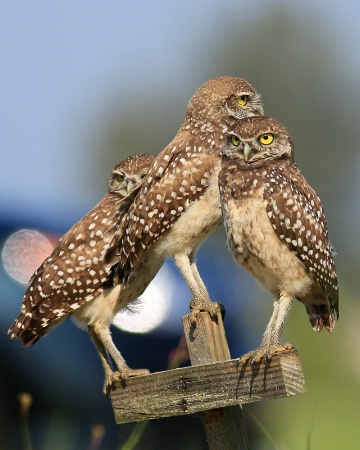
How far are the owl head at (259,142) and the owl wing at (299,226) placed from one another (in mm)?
98

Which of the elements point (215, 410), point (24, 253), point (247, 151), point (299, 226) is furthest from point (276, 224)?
point (24, 253)

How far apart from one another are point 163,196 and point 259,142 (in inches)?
28.3

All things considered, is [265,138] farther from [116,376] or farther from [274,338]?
[116,376]

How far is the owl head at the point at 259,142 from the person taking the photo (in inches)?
230

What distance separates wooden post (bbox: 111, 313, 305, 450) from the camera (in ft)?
16.9

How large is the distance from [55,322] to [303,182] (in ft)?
5.75

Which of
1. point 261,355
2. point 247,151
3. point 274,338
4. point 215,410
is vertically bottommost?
point 215,410

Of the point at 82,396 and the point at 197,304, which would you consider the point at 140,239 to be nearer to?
the point at 197,304

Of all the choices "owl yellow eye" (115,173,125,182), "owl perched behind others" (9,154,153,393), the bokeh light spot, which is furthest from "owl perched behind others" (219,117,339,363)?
the bokeh light spot

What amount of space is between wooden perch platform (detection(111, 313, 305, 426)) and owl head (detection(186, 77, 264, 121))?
1.38m

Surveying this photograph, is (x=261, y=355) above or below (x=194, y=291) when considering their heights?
above

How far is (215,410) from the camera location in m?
5.32

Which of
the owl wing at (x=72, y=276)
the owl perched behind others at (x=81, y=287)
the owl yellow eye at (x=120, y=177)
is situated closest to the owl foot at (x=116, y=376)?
the owl perched behind others at (x=81, y=287)

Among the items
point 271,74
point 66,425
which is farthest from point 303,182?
point 271,74
